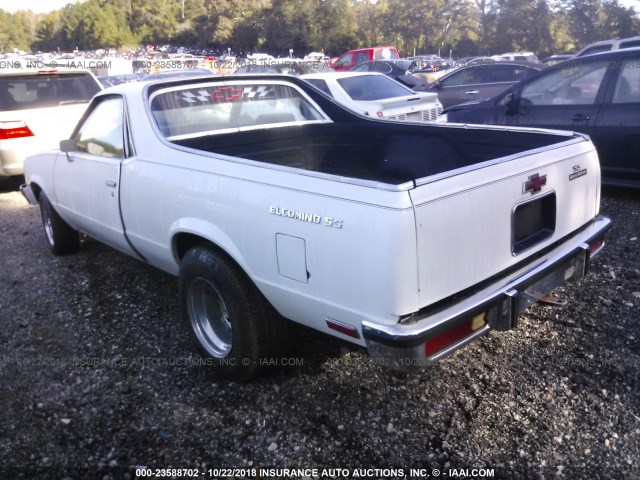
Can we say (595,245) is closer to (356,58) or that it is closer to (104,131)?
(104,131)

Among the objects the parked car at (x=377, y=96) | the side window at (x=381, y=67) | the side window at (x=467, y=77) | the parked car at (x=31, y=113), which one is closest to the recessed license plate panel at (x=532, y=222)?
the parked car at (x=377, y=96)

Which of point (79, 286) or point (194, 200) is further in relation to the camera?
point (79, 286)

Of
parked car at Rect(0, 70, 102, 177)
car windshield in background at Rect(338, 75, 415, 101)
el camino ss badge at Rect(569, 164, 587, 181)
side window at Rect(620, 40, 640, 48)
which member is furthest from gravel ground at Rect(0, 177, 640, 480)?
side window at Rect(620, 40, 640, 48)

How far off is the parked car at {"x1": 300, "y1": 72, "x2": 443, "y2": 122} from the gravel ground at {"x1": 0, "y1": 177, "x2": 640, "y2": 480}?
495 centimetres

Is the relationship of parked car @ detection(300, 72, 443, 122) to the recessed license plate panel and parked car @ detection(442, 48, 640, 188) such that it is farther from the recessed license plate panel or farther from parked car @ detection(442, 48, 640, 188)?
the recessed license plate panel

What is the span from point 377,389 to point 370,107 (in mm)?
6003

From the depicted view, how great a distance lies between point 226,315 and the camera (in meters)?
3.35

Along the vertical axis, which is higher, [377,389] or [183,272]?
[183,272]

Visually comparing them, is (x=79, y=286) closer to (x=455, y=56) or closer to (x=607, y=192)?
(x=607, y=192)

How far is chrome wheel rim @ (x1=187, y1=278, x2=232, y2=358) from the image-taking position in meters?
3.38

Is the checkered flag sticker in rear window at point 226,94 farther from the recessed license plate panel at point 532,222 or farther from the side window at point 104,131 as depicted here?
the recessed license plate panel at point 532,222

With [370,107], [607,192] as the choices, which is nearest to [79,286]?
[370,107]

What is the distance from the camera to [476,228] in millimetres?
2555

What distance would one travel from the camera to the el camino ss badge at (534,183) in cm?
281
